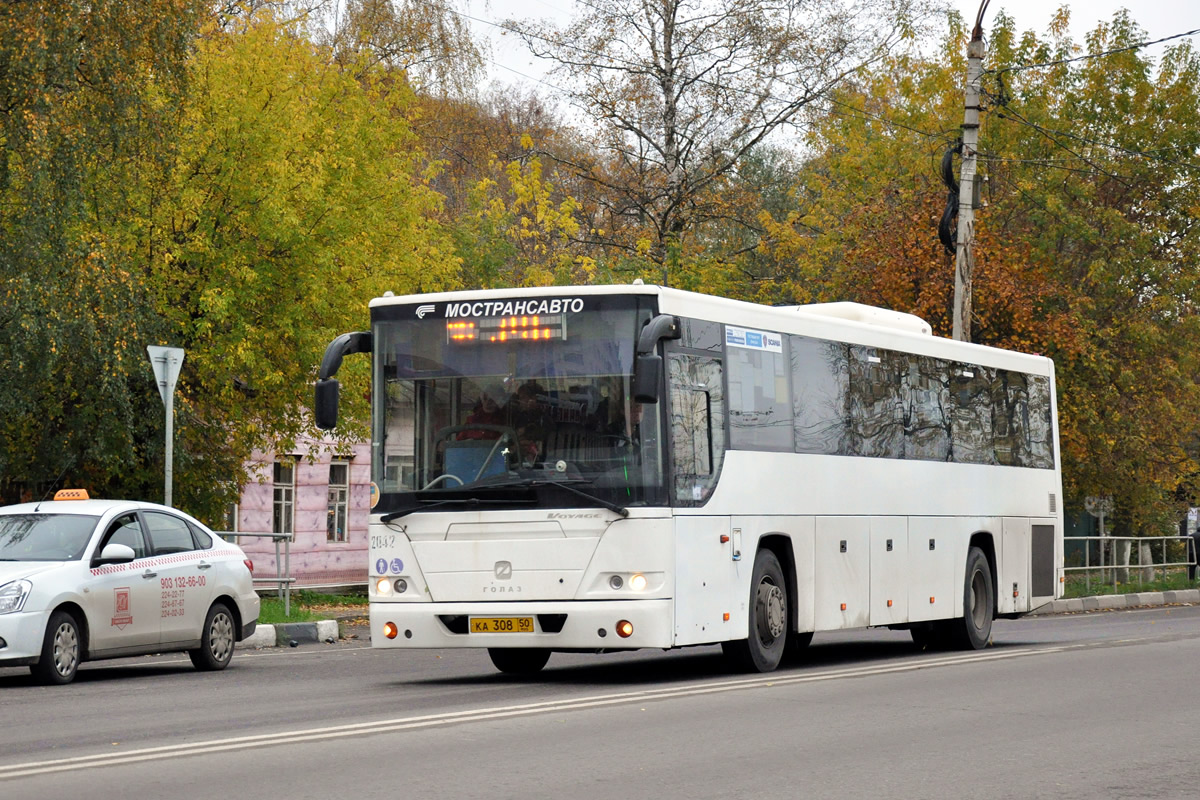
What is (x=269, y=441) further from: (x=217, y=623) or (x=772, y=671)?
(x=772, y=671)

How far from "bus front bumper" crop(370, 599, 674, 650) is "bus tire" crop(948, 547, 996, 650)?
612cm

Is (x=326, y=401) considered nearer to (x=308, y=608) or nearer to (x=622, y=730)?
(x=622, y=730)

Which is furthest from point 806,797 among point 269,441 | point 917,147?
point 917,147

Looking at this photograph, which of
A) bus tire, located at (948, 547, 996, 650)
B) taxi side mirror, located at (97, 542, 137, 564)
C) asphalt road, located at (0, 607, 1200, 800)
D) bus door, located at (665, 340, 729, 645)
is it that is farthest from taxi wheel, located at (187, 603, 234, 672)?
bus tire, located at (948, 547, 996, 650)

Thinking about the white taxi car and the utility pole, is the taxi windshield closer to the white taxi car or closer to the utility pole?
the white taxi car

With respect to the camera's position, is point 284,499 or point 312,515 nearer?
point 284,499

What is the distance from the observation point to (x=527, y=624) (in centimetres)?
1355

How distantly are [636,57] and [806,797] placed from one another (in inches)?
1232

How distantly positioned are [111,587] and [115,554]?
0.94 ft

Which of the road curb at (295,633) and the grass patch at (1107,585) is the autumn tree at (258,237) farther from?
the grass patch at (1107,585)

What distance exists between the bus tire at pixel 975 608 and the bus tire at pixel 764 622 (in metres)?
4.02

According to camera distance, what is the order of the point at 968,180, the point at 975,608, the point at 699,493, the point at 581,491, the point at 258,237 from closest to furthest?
the point at 581,491
the point at 699,493
the point at 975,608
the point at 258,237
the point at 968,180

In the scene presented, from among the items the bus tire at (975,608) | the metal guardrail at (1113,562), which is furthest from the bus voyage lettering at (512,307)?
the metal guardrail at (1113,562)

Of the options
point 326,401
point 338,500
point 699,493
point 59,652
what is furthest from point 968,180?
point 338,500
